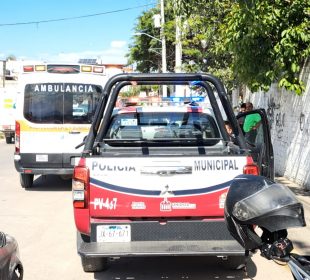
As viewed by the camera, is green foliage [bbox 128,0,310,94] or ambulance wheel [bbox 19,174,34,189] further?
ambulance wheel [bbox 19,174,34,189]

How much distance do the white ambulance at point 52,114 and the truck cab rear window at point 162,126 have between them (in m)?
4.55

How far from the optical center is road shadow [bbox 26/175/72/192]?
11.9 meters

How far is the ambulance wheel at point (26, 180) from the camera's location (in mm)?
11578

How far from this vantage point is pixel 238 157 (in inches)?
196

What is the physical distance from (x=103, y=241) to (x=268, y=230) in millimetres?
2887

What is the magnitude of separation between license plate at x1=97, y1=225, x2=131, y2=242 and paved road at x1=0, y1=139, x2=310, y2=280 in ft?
2.51

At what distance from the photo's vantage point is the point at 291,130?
1213cm

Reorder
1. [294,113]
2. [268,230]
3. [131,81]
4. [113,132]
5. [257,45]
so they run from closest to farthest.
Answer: [268,230] < [131,81] < [113,132] < [257,45] < [294,113]

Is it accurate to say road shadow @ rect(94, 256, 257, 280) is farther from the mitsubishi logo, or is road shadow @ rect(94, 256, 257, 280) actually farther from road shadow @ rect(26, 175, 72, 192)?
road shadow @ rect(26, 175, 72, 192)

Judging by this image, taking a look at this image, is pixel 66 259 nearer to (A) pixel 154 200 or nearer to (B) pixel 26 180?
(A) pixel 154 200

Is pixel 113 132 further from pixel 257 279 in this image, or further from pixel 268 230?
pixel 268 230

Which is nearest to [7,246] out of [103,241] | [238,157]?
[103,241]

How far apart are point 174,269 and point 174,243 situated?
100 centimetres

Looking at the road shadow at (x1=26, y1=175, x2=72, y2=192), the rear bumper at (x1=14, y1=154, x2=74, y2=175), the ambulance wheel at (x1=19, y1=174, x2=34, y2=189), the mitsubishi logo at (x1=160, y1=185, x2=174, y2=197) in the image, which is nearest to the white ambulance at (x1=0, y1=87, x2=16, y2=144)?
the road shadow at (x1=26, y1=175, x2=72, y2=192)
